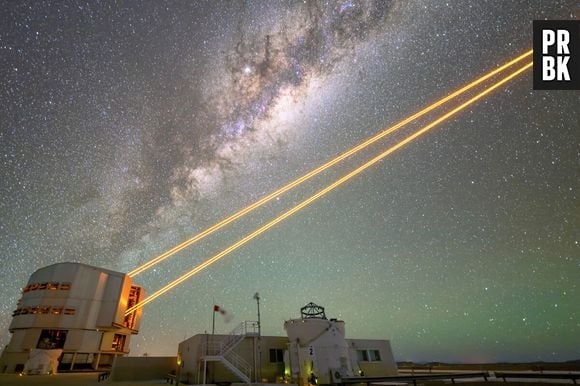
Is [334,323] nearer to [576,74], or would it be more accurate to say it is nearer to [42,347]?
[576,74]

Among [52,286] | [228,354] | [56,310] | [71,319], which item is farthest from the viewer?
[52,286]

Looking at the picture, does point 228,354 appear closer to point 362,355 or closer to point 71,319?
point 362,355

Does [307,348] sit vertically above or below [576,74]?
below

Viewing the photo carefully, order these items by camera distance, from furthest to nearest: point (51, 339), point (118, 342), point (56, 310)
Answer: point (118, 342) < point (56, 310) < point (51, 339)

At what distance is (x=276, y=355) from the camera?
106ft

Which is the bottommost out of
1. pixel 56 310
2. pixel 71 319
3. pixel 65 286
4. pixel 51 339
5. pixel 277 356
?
pixel 277 356

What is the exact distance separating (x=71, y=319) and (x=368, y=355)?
4219 cm

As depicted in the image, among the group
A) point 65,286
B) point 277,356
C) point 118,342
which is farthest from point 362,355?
point 65,286

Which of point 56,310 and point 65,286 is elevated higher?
point 65,286

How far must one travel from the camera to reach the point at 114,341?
184 ft

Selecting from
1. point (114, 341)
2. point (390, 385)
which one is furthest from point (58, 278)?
point (390, 385)

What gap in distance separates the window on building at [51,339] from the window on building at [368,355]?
41.4 metres

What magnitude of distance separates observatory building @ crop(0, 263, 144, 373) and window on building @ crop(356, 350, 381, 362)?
124 ft

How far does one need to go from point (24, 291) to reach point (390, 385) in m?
56.9
